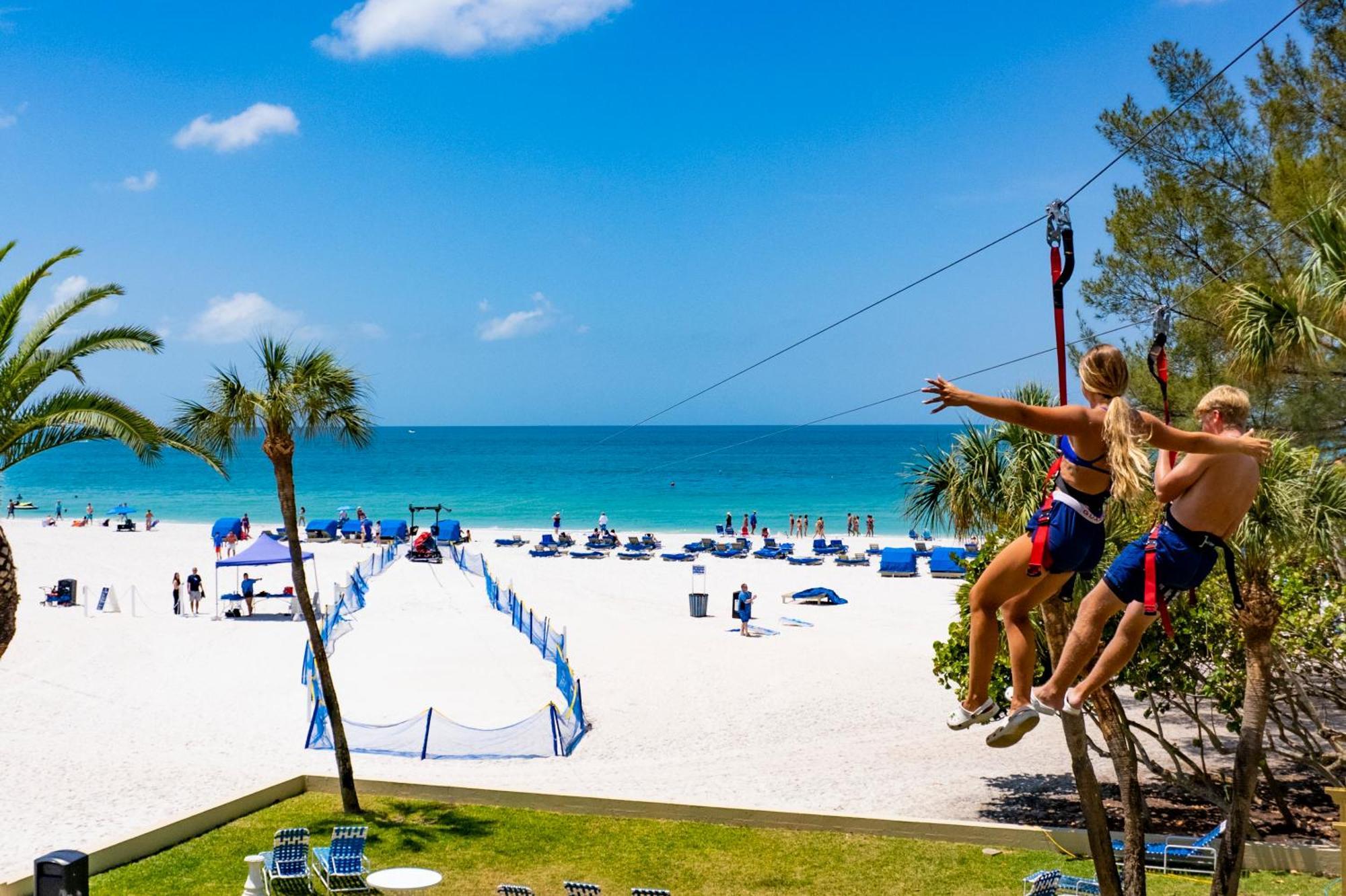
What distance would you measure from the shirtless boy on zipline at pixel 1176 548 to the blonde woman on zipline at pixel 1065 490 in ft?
0.51

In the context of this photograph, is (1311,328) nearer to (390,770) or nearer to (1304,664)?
(1304,664)

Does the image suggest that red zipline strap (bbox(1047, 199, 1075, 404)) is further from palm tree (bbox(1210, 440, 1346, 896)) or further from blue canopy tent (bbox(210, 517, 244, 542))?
blue canopy tent (bbox(210, 517, 244, 542))

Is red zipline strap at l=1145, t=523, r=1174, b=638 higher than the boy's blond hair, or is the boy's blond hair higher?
the boy's blond hair

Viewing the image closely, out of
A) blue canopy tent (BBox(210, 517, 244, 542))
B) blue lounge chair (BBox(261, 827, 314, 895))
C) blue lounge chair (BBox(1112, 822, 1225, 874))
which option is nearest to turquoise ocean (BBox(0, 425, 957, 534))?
blue canopy tent (BBox(210, 517, 244, 542))

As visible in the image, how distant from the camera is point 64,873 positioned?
8.18 metres

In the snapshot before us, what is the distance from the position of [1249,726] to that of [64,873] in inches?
449

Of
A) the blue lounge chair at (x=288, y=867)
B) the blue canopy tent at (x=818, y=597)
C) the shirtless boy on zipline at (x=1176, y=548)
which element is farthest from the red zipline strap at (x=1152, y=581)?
the blue canopy tent at (x=818, y=597)

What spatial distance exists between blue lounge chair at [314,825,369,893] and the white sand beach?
3.97m

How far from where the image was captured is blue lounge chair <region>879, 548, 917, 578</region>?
161 ft

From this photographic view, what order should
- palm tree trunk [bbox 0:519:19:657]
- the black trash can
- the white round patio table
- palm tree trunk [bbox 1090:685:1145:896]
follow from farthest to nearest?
palm tree trunk [bbox 0:519:19:657]
the white round patio table
palm tree trunk [bbox 1090:685:1145:896]
the black trash can

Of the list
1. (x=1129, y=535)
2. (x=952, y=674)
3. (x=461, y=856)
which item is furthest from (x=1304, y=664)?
(x=461, y=856)

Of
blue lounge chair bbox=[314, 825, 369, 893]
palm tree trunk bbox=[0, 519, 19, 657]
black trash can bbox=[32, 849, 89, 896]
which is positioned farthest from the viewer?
blue lounge chair bbox=[314, 825, 369, 893]

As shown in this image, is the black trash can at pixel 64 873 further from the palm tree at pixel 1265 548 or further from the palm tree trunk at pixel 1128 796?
the palm tree at pixel 1265 548

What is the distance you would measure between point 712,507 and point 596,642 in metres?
70.9
